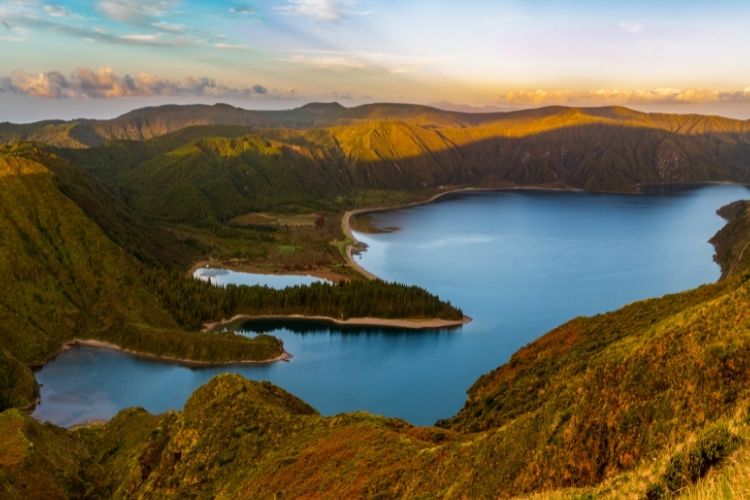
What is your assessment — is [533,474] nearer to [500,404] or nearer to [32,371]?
[500,404]

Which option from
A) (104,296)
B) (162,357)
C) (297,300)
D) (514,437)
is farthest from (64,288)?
(514,437)

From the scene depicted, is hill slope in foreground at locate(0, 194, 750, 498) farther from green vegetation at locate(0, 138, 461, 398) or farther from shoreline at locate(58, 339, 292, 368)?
green vegetation at locate(0, 138, 461, 398)

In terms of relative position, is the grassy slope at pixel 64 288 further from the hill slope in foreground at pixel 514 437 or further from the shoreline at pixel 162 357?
the hill slope in foreground at pixel 514 437

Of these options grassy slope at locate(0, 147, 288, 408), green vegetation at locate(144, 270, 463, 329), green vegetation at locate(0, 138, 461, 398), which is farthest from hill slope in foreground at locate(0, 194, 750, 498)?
green vegetation at locate(144, 270, 463, 329)

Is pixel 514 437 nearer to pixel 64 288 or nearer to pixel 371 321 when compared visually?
pixel 371 321

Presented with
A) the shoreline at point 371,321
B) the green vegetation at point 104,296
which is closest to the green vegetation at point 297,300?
the green vegetation at point 104,296

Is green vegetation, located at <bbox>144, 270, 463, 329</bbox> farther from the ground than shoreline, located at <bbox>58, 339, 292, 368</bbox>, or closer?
farther from the ground
